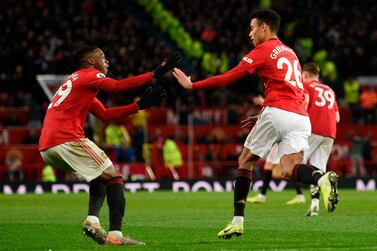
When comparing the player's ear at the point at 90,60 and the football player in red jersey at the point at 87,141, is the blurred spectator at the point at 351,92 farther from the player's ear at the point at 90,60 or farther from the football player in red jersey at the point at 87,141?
the football player in red jersey at the point at 87,141

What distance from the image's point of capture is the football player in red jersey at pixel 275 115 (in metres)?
11.0

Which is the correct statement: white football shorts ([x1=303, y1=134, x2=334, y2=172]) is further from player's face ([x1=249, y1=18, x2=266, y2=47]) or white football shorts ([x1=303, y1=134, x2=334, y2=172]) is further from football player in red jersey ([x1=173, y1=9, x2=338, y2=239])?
player's face ([x1=249, y1=18, x2=266, y2=47])

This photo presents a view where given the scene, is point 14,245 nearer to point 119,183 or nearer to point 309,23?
point 119,183

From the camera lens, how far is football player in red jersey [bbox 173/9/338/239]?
36.1ft

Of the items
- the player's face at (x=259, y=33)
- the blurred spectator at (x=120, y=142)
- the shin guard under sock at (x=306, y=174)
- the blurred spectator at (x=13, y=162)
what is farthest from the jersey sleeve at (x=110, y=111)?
the blurred spectator at (x=120, y=142)

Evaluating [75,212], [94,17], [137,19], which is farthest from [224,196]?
[137,19]

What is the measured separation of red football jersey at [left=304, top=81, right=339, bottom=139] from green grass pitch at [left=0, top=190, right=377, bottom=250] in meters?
1.38

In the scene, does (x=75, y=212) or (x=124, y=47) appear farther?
(x=124, y=47)

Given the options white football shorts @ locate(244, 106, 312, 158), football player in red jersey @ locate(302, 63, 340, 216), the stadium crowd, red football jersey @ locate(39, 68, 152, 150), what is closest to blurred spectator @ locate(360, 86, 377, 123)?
the stadium crowd

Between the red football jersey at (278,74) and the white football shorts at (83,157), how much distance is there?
205 centimetres

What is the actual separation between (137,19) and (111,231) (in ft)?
95.7

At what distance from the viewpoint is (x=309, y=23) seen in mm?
35719

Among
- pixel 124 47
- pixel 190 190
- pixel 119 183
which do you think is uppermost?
pixel 124 47

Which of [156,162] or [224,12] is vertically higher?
[224,12]
